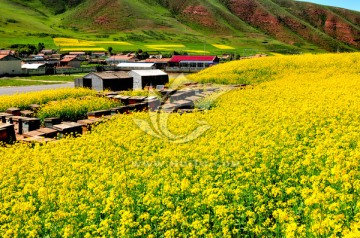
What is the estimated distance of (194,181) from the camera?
869 cm

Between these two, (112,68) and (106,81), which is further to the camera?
(112,68)

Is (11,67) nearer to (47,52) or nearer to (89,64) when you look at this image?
(89,64)

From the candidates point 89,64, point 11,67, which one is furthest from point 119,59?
point 11,67

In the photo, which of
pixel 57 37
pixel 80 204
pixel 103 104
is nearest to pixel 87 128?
pixel 103 104

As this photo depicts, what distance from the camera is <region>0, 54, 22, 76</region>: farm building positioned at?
222ft

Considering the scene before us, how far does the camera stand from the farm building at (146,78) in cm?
3503

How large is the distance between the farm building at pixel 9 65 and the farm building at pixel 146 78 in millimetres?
42136

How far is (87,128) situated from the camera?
1575 centimetres

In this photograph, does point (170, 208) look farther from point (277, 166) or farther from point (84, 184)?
point (277, 166)

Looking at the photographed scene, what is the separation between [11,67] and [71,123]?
60.5 meters

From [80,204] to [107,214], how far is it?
0.60m

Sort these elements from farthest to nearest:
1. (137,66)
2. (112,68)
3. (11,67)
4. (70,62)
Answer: (70,62) < (112,68) < (137,66) < (11,67)

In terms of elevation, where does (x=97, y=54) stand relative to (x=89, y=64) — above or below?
above

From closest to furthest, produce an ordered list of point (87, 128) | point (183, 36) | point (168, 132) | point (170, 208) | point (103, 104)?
point (170, 208) → point (168, 132) → point (87, 128) → point (103, 104) → point (183, 36)
